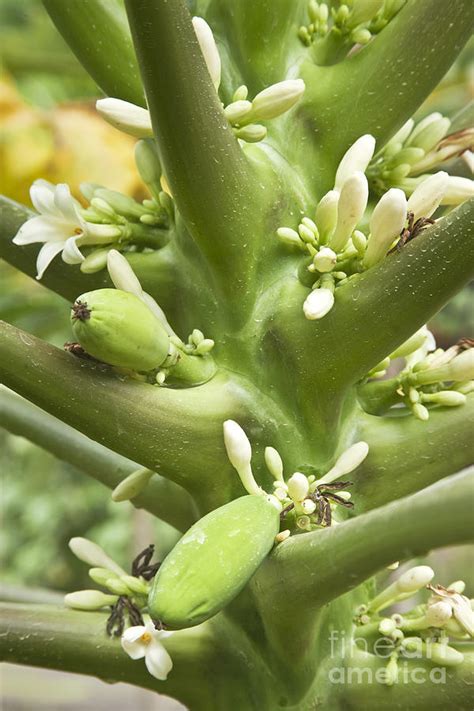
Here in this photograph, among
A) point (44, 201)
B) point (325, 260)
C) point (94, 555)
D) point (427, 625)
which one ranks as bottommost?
point (427, 625)

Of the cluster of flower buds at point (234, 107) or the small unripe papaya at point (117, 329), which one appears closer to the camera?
the small unripe papaya at point (117, 329)

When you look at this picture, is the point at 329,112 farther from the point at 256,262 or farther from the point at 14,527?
the point at 14,527

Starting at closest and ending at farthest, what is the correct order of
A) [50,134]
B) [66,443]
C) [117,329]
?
[117,329] → [66,443] → [50,134]

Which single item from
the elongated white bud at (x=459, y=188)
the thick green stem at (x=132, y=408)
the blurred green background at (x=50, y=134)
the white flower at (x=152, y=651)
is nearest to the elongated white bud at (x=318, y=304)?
the thick green stem at (x=132, y=408)

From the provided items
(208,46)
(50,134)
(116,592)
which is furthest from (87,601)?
(50,134)

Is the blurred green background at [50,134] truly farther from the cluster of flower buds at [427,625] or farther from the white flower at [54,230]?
the cluster of flower buds at [427,625]

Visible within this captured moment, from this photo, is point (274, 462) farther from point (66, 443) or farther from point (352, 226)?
point (66, 443)

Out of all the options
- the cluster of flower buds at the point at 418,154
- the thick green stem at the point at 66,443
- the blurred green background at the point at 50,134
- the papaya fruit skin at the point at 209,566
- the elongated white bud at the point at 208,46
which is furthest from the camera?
the blurred green background at the point at 50,134

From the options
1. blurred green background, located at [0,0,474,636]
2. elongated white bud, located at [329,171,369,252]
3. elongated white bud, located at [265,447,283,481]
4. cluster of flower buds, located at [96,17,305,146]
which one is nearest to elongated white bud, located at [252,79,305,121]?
cluster of flower buds, located at [96,17,305,146]
